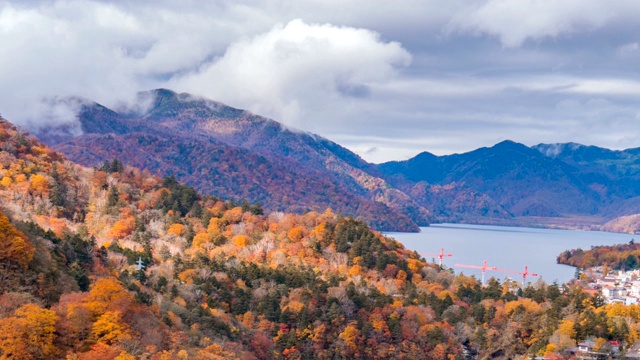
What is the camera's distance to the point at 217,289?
218 feet

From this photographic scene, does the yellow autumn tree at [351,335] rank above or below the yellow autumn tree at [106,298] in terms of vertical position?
below

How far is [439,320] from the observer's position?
7244 cm

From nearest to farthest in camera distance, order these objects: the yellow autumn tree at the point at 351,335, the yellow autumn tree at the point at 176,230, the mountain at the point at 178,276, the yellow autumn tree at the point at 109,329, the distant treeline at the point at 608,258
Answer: the yellow autumn tree at the point at 109,329, the mountain at the point at 178,276, the yellow autumn tree at the point at 351,335, the yellow autumn tree at the point at 176,230, the distant treeline at the point at 608,258

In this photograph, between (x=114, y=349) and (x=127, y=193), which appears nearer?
(x=114, y=349)

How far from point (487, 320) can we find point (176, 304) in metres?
30.4

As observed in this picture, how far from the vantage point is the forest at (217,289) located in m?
39.1

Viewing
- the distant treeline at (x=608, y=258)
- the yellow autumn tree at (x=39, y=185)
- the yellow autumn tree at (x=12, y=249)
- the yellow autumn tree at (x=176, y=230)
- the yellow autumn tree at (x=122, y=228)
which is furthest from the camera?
the distant treeline at (x=608, y=258)

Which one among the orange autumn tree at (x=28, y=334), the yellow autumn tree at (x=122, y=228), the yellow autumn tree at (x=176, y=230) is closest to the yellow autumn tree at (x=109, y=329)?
the orange autumn tree at (x=28, y=334)

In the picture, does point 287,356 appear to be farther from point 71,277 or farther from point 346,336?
point 71,277

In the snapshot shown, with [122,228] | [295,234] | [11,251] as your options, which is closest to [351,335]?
[295,234]

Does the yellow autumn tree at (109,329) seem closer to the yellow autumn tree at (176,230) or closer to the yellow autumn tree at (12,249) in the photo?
the yellow autumn tree at (12,249)

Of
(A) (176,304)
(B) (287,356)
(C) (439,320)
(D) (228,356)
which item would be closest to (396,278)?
(C) (439,320)

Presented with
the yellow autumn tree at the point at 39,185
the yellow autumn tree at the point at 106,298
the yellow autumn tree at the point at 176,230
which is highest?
→ the yellow autumn tree at the point at 39,185

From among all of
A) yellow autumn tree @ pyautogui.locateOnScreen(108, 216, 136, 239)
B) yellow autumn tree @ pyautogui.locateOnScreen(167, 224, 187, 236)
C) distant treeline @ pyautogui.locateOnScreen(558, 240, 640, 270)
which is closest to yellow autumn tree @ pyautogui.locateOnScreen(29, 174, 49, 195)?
yellow autumn tree @ pyautogui.locateOnScreen(108, 216, 136, 239)
